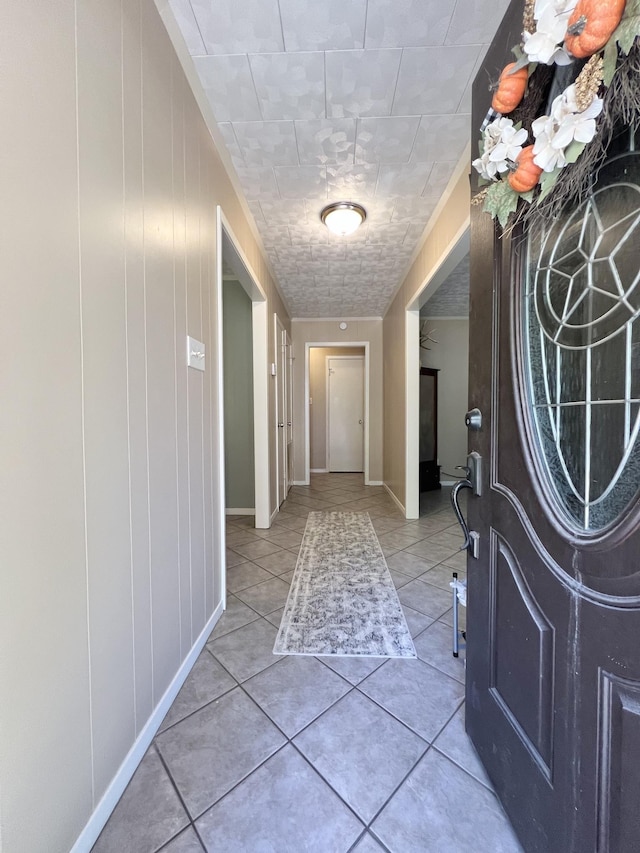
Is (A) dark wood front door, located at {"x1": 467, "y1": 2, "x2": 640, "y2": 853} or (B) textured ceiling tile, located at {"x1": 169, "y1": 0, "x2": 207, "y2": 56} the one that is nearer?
(A) dark wood front door, located at {"x1": 467, "y1": 2, "x2": 640, "y2": 853}

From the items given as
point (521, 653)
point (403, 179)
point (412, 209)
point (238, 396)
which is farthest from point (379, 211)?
point (521, 653)

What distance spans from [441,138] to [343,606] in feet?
8.31

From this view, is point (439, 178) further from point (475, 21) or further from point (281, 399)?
point (281, 399)

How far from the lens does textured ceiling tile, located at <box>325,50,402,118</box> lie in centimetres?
129

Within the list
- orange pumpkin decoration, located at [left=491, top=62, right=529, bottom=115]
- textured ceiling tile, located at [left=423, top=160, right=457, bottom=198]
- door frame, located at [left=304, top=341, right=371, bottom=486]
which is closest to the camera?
orange pumpkin decoration, located at [left=491, top=62, right=529, bottom=115]

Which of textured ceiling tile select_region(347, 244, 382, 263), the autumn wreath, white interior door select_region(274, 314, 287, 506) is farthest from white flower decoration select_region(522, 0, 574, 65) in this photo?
white interior door select_region(274, 314, 287, 506)

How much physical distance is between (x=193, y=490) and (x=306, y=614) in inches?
37.8

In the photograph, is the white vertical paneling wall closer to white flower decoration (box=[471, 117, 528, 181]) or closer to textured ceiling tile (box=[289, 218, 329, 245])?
white flower decoration (box=[471, 117, 528, 181])

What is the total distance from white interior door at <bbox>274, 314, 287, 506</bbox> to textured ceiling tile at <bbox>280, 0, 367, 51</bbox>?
231 centimetres

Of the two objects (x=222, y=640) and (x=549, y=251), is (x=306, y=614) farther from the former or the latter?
(x=549, y=251)

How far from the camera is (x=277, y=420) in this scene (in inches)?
141

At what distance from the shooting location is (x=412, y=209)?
2.28m

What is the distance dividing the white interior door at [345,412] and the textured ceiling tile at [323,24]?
4968mm

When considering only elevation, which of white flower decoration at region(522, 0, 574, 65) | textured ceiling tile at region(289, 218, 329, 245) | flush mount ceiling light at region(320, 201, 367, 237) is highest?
textured ceiling tile at region(289, 218, 329, 245)
